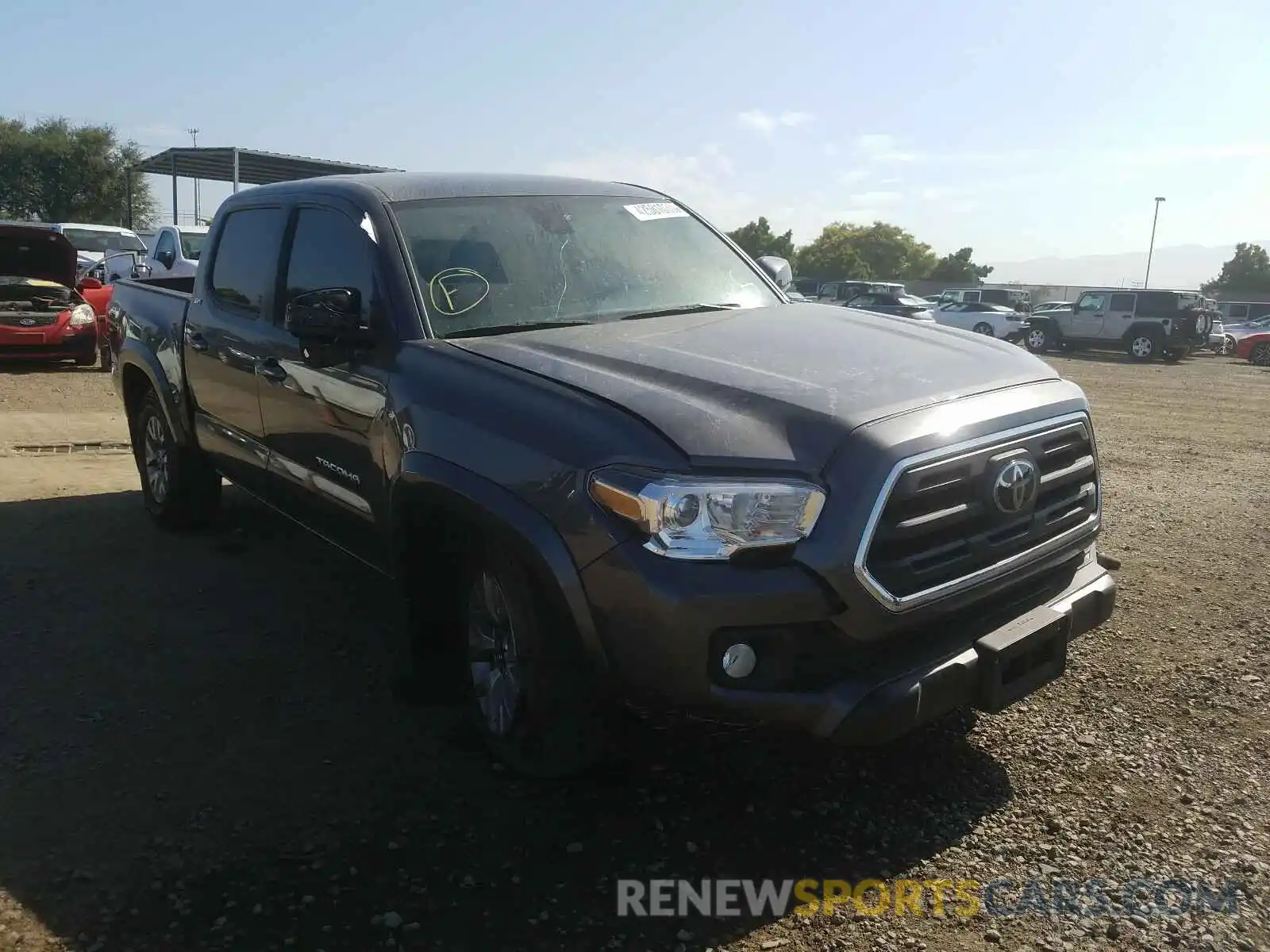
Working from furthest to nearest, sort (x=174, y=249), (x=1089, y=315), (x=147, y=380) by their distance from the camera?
1. (x=1089, y=315)
2. (x=174, y=249)
3. (x=147, y=380)

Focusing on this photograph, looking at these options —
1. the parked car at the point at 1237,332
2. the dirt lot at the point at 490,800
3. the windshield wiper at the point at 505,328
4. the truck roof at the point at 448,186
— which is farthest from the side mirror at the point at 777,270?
the parked car at the point at 1237,332

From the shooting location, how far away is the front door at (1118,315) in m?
28.0

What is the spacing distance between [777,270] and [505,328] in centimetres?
191

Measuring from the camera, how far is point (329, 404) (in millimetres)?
3996

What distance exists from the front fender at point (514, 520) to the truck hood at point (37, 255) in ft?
39.4

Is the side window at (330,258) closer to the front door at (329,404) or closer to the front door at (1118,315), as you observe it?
the front door at (329,404)

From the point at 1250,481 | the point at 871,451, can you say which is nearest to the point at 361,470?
the point at 871,451

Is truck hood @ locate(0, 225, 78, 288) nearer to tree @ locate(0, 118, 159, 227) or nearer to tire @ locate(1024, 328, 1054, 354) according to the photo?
tire @ locate(1024, 328, 1054, 354)

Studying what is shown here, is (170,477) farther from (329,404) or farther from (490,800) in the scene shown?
(490,800)

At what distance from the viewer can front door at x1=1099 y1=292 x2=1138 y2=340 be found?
28031 mm

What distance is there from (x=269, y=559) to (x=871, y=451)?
3966 millimetres

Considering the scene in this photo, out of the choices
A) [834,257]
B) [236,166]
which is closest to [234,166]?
[236,166]

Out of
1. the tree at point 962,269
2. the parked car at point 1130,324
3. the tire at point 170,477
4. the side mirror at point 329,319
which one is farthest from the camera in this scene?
the tree at point 962,269

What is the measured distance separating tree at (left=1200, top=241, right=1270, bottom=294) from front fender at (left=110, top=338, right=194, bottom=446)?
5650 cm
